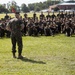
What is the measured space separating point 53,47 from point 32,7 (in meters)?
123

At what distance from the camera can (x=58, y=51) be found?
12.7 meters

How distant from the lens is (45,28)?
19.5 metres

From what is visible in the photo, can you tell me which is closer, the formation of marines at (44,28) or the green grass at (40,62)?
the green grass at (40,62)

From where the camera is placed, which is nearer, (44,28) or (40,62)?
(40,62)

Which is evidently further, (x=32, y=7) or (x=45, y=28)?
(x=32, y=7)

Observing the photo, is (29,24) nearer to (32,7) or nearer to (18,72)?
(18,72)

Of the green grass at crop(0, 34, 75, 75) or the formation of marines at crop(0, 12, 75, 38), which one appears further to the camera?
the formation of marines at crop(0, 12, 75, 38)

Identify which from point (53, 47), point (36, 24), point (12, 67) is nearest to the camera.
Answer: point (12, 67)

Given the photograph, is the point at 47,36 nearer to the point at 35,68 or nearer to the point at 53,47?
the point at 53,47

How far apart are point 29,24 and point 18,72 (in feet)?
36.7

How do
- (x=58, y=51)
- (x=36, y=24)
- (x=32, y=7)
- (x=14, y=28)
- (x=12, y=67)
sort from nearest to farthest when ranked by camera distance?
(x=12, y=67) < (x=14, y=28) < (x=58, y=51) < (x=36, y=24) < (x=32, y=7)

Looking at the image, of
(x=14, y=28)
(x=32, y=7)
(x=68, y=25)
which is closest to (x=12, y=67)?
(x=14, y=28)

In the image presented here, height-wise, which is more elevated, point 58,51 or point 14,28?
point 14,28

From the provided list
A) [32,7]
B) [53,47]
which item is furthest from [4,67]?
[32,7]
